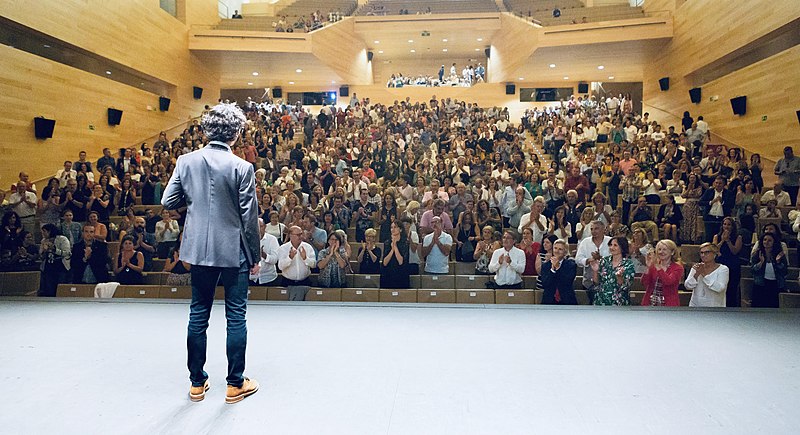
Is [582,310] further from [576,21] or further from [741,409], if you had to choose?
[576,21]

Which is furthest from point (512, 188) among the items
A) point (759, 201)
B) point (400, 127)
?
point (400, 127)

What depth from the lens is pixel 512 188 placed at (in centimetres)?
727

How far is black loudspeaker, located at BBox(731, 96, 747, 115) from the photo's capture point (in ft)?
34.3

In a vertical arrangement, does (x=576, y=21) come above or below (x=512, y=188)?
above

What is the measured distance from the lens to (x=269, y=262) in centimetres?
523

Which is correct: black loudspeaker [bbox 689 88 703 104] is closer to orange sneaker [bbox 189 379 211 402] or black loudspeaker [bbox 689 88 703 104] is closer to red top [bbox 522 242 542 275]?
red top [bbox 522 242 542 275]

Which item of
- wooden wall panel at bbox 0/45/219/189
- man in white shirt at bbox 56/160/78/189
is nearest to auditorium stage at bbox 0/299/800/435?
man in white shirt at bbox 56/160/78/189

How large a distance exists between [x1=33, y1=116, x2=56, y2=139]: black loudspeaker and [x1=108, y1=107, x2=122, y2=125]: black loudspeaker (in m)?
1.99

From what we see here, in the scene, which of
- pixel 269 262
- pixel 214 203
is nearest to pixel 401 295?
pixel 269 262

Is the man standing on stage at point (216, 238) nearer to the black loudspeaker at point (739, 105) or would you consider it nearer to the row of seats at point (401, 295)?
the row of seats at point (401, 295)

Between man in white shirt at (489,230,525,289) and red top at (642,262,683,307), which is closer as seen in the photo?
red top at (642,262,683,307)

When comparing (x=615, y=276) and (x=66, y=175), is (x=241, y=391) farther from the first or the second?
(x=66, y=175)

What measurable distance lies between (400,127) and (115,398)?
10.8 meters

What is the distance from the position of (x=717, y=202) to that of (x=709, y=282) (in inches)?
115
